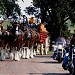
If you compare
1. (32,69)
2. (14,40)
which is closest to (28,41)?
(14,40)

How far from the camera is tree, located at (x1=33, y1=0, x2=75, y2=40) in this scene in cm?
5362

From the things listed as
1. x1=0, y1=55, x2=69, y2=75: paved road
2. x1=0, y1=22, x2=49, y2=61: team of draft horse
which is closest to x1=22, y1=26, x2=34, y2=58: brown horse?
x1=0, y1=22, x2=49, y2=61: team of draft horse

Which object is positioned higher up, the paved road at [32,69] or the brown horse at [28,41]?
the brown horse at [28,41]

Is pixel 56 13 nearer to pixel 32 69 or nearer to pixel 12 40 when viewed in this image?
pixel 12 40

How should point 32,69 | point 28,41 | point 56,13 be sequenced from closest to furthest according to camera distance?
point 32,69
point 28,41
point 56,13

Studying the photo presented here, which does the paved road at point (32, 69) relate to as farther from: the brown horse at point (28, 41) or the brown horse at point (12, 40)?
the brown horse at point (28, 41)

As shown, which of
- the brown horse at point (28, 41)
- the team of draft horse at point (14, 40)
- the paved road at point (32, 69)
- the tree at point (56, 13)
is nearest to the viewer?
the paved road at point (32, 69)

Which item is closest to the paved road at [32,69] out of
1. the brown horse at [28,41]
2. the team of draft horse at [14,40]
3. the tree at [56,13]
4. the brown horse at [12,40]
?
the team of draft horse at [14,40]

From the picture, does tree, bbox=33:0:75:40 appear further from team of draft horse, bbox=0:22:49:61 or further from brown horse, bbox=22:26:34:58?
team of draft horse, bbox=0:22:49:61

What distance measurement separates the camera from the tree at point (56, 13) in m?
53.6

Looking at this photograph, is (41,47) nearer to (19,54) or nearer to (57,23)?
(19,54)

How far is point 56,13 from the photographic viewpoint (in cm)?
5356

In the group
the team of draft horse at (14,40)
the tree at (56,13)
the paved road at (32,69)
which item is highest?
the tree at (56,13)

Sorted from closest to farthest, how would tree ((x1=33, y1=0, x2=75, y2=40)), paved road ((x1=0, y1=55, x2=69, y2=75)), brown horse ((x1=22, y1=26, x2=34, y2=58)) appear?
1. paved road ((x1=0, y1=55, x2=69, y2=75))
2. brown horse ((x1=22, y1=26, x2=34, y2=58))
3. tree ((x1=33, y1=0, x2=75, y2=40))
